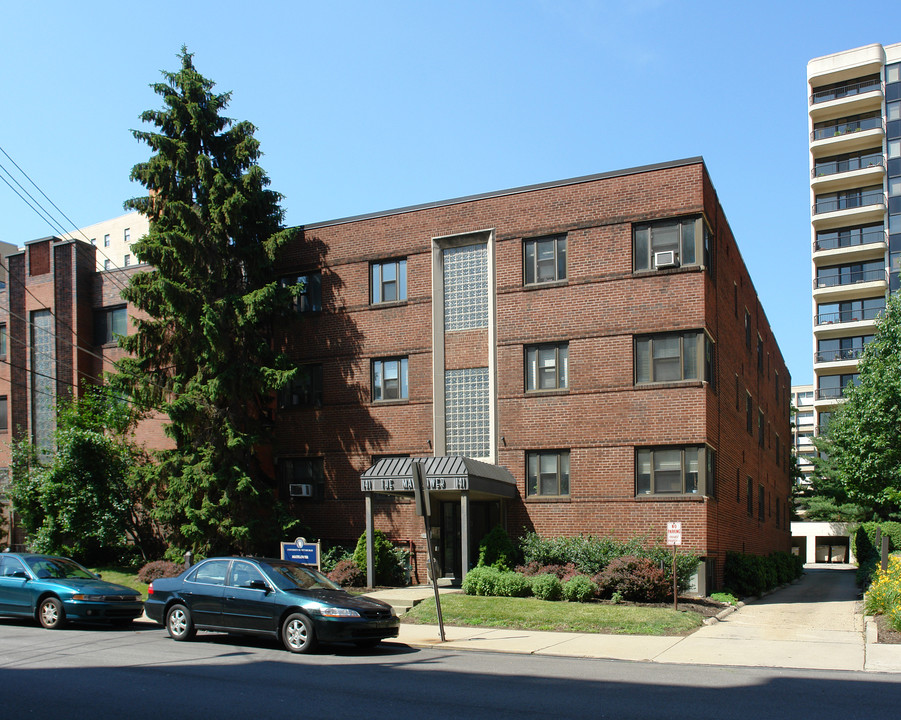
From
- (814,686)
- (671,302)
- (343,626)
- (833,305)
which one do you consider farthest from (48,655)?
(833,305)

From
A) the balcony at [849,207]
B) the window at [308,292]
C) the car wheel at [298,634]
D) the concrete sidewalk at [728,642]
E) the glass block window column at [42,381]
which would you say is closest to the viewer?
the car wheel at [298,634]

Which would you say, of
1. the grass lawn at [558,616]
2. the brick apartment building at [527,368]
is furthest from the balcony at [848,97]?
the grass lawn at [558,616]

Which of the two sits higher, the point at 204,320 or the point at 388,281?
the point at 388,281

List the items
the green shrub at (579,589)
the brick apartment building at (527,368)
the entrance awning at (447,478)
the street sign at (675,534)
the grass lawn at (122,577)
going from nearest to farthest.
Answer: the street sign at (675,534), the green shrub at (579,589), the entrance awning at (447,478), the brick apartment building at (527,368), the grass lawn at (122,577)

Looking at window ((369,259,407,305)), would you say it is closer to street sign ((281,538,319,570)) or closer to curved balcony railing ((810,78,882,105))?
street sign ((281,538,319,570))

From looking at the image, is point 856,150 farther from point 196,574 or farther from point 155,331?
point 196,574

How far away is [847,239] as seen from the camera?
7194 centimetres

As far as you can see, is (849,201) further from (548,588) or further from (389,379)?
(548,588)

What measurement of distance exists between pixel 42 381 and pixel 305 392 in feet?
40.4

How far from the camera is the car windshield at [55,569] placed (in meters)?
17.1

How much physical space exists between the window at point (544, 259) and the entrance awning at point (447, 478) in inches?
218

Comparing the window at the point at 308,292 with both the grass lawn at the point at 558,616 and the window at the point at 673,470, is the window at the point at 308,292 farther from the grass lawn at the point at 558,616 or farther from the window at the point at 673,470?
the grass lawn at the point at 558,616

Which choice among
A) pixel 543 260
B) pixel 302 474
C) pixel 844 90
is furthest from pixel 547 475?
pixel 844 90

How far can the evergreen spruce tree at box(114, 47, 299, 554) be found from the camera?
25359 mm
